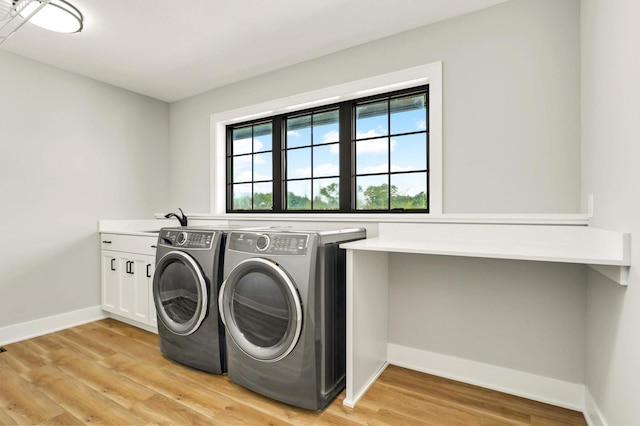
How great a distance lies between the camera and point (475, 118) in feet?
6.75

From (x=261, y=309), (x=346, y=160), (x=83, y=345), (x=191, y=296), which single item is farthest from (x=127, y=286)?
(x=346, y=160)

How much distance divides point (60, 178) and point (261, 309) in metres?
2.40

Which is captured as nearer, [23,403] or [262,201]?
[23,403]

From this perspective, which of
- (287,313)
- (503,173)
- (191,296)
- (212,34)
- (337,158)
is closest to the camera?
(287,313)

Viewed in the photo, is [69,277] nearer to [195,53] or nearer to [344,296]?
[195,53]

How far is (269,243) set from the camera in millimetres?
1852

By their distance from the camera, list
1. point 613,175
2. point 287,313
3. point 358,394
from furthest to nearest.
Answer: point 358,394
point 287,313
point 613,175

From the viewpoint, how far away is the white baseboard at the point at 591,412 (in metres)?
1.52

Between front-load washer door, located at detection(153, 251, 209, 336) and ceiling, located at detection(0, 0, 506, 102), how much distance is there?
1.55 metres

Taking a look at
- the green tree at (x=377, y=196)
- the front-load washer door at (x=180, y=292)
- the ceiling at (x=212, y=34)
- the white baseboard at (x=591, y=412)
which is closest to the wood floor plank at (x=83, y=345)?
the front-load washer door at (x=180, y=292)

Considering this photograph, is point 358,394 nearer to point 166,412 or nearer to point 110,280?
point 166,412

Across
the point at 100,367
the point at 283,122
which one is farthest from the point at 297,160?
the point at 100,367

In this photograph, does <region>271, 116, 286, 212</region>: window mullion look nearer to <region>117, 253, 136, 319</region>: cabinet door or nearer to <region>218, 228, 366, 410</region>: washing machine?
<region>218, 228, 366, 410</region>: washing machine

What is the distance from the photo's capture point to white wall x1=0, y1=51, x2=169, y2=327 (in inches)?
106
